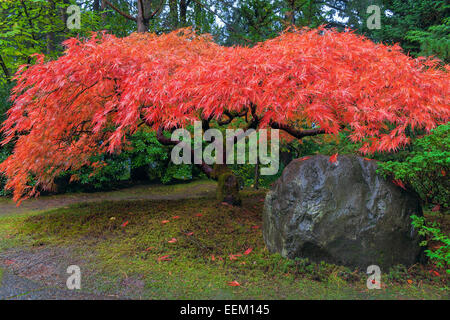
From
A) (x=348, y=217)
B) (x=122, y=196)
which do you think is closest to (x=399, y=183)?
(x=348, y=217)

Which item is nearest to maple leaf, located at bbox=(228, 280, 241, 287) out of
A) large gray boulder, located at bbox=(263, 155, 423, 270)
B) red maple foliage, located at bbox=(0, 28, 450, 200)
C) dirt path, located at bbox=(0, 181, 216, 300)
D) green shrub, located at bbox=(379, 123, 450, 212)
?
large gray boulder, located at bbox=(263, 155, 423, 270)

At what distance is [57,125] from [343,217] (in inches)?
125

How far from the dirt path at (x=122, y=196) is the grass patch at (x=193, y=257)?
833mm

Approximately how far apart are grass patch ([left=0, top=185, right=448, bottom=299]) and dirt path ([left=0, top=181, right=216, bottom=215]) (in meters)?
0.83

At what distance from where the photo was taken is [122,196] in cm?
617

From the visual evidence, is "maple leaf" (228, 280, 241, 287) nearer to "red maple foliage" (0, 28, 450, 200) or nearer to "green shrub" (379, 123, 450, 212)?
"red maple foliage" (0, 28, 450, 200)

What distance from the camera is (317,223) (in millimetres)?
2660

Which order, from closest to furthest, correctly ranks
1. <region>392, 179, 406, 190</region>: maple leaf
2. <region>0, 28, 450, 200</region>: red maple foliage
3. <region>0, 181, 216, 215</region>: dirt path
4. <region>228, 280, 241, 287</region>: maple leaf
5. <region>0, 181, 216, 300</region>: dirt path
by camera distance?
<region>0, 181, 216, 300</region>: dirt path → <region>228, 280, 241, 287</region>: maple leaf → <region>0, 28, 450, 200</region>: red maple foliage → <region>392, 179, 406, 190</region>: maple leaf → <region>0, 181, 216, 215</region>: dirt path

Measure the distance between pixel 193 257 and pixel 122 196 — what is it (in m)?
3.71

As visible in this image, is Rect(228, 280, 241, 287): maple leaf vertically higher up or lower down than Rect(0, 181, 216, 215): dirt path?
lower down

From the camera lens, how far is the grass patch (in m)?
2.36

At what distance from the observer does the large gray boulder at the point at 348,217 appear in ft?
8.54

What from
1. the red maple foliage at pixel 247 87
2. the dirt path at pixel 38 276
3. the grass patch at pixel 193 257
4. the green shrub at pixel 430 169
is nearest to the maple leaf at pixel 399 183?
the green shrub at pixel 430 169

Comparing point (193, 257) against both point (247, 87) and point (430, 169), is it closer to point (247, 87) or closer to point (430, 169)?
point (247, 87)
